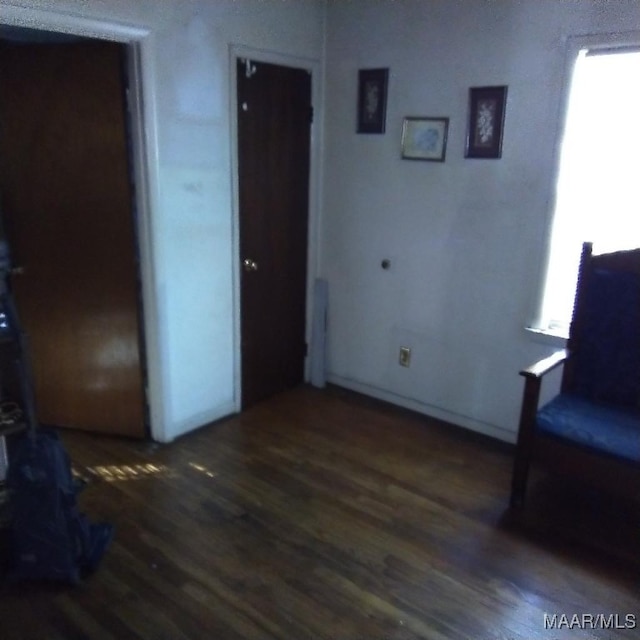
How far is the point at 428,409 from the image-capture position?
3529mm

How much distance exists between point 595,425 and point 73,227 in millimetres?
2545

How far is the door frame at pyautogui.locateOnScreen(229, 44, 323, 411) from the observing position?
3027mm

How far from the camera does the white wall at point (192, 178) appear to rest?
268cm

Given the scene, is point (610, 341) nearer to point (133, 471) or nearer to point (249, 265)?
point (249, 265)

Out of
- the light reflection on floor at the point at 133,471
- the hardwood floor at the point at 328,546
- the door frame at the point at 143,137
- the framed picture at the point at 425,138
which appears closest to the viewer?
the hardwood floor at the point at 328,546

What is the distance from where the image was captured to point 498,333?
3.15 metres

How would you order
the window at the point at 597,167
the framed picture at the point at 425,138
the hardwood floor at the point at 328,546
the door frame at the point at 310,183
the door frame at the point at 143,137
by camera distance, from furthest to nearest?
the framed picture at the point at 425,138
the door frame at the point at 310,183
the window at the point at 597,167
the door frame at the point at 143,137
the hardwood floor at the point at 328,546

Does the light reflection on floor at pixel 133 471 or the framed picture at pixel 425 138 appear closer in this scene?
the light reflection on floor at pixel 133 471

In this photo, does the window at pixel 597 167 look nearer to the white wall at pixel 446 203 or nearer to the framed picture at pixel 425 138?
the white wall at pixel 446 203

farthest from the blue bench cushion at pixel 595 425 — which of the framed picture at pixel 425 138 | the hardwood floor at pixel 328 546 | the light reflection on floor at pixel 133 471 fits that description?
the light reflection on floor at pixel 133 471

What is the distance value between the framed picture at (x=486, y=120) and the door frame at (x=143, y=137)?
1.56m
